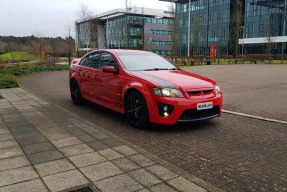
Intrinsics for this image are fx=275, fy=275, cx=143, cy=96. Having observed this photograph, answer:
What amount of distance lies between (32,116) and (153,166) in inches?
156

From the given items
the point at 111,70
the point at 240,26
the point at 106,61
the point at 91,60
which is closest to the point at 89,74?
the point at 91,60

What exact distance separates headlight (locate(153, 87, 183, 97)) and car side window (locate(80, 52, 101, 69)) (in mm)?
2452

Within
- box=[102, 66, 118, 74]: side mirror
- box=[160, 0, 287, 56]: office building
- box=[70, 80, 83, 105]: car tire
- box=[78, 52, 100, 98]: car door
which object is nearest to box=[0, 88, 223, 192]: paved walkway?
box=[102, 66, 118, 74]: side mirror

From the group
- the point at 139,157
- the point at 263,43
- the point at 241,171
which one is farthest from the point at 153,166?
the point at 263,43

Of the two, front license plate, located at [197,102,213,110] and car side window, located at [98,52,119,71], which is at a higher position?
car side window, located at [98,52,119,71]

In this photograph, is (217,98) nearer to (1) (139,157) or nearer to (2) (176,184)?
(1) (139,157)

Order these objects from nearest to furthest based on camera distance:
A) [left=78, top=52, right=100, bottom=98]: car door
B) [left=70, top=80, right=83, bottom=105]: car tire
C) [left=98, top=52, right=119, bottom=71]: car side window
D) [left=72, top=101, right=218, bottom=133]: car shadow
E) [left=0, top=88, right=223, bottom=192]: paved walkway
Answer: [left=0, top=88, right=223, bottom=192]: paved walkway, [left=72, top=101, right=218, bottom=133]: car shadow, [left=98, top=52, right=119, bottom=71]: car side window, [left=78, top=52, right=100, bottom=98]: car door, [left=70, top=80, right=83, bottom=105]: car tire

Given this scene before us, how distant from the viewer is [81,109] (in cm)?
756

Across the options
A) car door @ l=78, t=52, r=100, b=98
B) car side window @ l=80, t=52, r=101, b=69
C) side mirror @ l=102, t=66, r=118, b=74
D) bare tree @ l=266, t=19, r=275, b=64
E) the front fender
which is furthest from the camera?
bare tree @ l=266, t=19, r=275, b=64

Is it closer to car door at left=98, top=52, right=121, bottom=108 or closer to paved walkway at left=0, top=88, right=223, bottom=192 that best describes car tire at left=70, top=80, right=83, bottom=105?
car door at left=98, top=52, right=121, bottom=108

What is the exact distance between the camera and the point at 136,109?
5.61 m

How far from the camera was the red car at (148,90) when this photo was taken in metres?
5.20

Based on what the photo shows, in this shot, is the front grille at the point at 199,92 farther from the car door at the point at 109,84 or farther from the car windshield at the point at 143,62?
the car door at the point at 109,84

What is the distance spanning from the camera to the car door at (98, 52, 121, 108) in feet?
20.0
